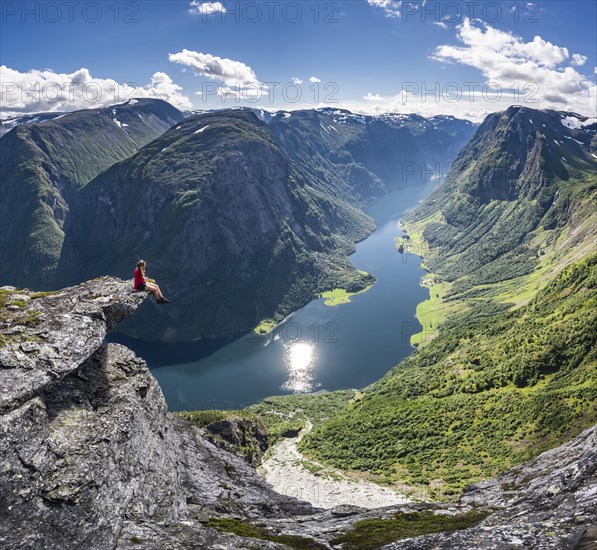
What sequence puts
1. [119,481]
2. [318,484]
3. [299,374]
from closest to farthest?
[119,481], [318,484], [299,374]

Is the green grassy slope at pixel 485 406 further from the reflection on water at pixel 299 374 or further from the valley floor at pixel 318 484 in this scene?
the reflection on water at pixel 299 374

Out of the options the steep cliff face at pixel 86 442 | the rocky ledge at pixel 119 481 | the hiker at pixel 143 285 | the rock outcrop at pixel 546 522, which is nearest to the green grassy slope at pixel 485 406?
the rocky ledge at pixel 119 481

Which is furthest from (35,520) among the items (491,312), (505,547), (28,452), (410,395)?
(491,312)

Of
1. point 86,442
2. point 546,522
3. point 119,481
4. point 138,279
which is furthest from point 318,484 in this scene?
point 546,522

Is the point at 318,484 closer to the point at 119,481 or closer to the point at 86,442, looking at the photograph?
the point at 119,481

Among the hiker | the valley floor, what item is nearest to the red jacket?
the hiker

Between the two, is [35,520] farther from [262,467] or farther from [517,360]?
[517,360]
